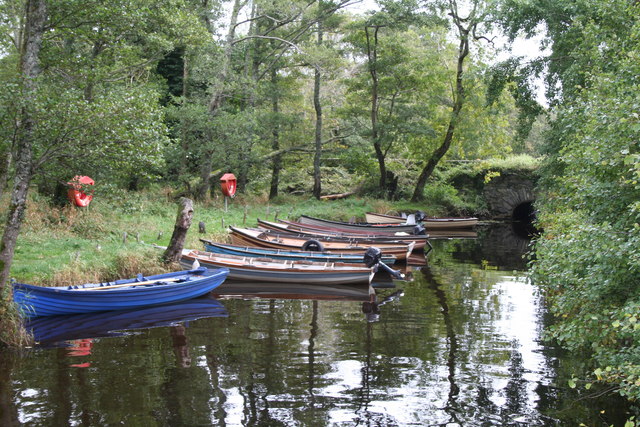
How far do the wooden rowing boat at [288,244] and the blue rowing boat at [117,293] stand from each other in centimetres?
459

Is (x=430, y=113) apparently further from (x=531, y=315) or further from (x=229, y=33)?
(x=531, y=315)

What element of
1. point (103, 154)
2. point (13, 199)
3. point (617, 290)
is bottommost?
point (617, 290)

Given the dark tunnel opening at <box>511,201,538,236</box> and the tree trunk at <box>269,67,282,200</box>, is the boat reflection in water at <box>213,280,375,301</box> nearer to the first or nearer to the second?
the tree trunk at <box>269,67,282,200</box>

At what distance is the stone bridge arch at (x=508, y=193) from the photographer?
35.4 m

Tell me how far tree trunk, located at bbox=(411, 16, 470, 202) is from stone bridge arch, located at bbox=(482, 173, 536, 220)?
4.62m

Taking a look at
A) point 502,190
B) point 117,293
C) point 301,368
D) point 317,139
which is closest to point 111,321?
point 117,293

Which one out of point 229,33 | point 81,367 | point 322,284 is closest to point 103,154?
point 81,367

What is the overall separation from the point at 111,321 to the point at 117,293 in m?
0.60

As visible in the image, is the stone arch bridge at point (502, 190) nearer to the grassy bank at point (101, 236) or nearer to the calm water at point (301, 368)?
the grassy bank at point (101, 236)

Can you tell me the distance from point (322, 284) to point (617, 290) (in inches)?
404

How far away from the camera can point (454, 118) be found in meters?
31.2

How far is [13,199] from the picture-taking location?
9.91 metres

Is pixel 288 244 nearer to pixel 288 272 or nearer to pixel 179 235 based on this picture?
pixel 288 272

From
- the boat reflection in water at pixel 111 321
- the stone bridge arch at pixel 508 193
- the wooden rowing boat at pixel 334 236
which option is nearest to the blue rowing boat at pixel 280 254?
the wooden rowing boat at pixel 334 236
